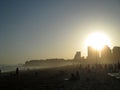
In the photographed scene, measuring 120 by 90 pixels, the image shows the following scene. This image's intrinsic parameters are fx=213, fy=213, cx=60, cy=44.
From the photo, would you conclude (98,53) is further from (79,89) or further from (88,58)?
(79,89)

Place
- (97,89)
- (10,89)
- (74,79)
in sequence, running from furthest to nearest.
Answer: (74,79) < (10,89) < (97,89)

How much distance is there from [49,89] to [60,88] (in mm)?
2180

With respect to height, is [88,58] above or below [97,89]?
above

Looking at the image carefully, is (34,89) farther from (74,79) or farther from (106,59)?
(106,59)

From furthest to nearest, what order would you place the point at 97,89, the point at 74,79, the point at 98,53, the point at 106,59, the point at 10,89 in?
the point at 98,53 < the point at 106,59 < the point at 74,79 < the point at 10,89 < the point at 97,89

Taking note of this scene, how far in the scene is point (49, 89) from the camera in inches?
1358

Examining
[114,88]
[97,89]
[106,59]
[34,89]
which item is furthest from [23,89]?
[106,59]

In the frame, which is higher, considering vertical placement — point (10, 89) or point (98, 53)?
point (98, 53)

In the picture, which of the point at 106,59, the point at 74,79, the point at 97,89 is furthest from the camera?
the point at 106,59

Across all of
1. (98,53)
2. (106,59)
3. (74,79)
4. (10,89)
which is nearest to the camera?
(10,89)

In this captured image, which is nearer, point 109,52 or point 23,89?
point 23,89

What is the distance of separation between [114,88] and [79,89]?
5.99 metres

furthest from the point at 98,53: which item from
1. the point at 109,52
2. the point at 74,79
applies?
the point at 74,79

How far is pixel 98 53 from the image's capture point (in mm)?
189500
